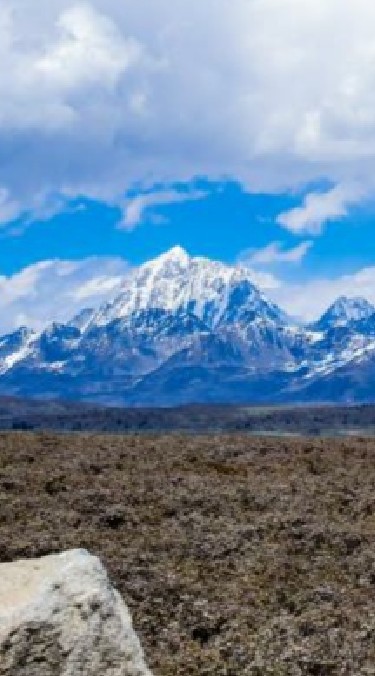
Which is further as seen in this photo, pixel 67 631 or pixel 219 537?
pixel 219 537

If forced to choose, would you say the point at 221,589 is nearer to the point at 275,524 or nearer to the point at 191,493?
the point at 275,524

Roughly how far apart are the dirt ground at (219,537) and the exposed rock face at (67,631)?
6.59m

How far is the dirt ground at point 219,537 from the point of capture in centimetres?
2544

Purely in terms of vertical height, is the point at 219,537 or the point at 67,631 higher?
the point at 67,631

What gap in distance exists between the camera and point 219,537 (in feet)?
113

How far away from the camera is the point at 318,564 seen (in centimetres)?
3281

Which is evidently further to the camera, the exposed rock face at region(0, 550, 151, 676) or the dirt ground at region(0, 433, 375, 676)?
the dirt ground at region(0, 433, 375, 676)

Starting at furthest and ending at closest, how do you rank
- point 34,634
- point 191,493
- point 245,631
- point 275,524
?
1. point 191,493
2. point 275,524
3. point 245,631
4. point 34,634

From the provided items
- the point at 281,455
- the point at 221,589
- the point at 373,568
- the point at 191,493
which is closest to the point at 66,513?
the point at 191,493

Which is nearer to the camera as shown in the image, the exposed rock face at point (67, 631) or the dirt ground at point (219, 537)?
the exposed rock face at point (67, 631)

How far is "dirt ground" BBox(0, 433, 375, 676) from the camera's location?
25438 millimetres

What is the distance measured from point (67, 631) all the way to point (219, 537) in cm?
1797

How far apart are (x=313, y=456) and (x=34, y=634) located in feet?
112

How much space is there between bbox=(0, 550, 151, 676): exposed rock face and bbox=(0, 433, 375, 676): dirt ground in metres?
6.59
